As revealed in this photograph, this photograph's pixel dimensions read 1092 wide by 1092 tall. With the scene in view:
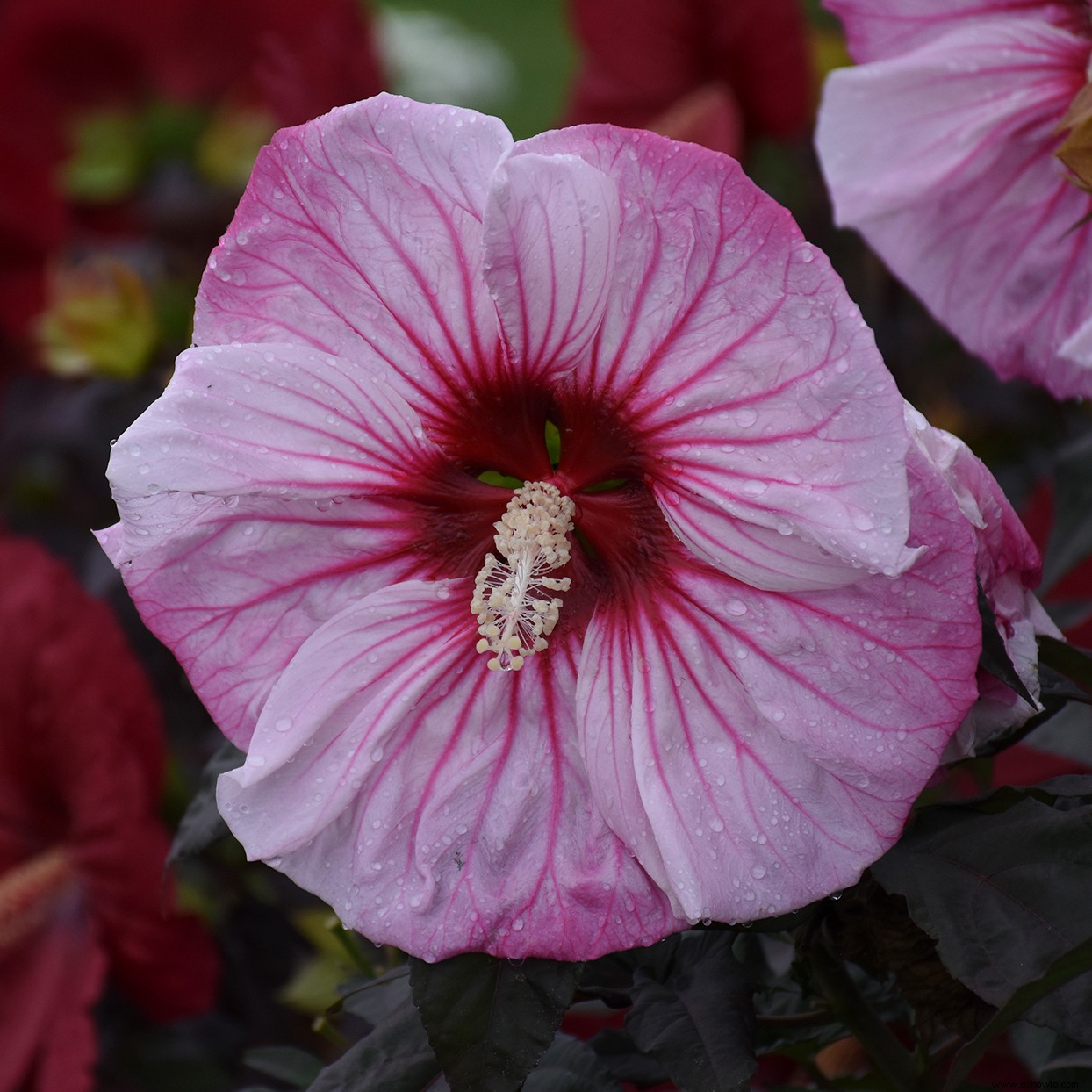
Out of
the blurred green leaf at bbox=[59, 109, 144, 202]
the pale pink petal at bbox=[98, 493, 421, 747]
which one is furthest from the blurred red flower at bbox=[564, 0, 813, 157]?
the pale pink petal at bbox=[98, 493, 421, 747]

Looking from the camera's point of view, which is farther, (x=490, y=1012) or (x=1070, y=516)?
(x=1070, y=516)

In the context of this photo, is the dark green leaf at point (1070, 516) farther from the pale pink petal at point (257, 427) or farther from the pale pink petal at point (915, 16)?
the pale pink petal at point (257, 427)

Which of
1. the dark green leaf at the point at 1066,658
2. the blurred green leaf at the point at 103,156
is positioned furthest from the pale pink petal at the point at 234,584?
the blurred green leaf at the point at 103,156

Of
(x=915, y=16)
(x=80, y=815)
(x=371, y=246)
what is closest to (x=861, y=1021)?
(x=371, y=246)

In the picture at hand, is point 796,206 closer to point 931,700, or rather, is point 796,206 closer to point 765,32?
point 765,32

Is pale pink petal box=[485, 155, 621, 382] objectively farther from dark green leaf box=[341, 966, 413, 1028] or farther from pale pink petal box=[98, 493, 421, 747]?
dark green leaf box=[341, 966, 413, 1028]

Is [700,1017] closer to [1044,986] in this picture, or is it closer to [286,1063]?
[1044,986]
